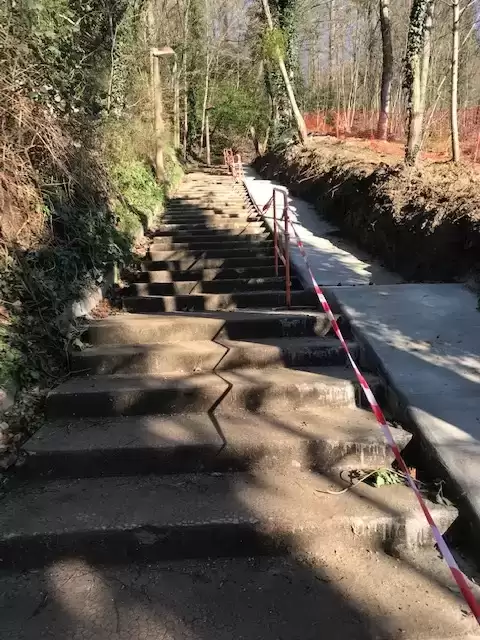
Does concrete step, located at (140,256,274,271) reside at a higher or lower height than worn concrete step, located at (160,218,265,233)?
lower

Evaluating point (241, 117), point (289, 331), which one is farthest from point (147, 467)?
point (241, 117)

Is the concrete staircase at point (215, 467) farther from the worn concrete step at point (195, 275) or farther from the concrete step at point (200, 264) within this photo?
the concrete step at point (200, 264)

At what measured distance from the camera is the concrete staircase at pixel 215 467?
248 cm

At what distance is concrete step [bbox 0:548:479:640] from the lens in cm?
210

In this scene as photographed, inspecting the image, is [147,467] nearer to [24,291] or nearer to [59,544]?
[59,544]

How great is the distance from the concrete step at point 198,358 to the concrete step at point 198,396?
30 cm

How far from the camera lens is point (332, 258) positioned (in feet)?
24.8

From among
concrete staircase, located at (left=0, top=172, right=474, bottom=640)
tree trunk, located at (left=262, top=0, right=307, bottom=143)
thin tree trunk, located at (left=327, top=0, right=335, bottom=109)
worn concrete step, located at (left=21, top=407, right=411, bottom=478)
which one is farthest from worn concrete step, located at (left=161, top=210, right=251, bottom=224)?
thin tree trunk, located at (left=327, top=0, right=335, bottom=109)

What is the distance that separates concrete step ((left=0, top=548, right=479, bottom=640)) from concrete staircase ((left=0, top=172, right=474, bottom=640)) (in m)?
0.01

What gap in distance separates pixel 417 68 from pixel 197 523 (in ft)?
31.8

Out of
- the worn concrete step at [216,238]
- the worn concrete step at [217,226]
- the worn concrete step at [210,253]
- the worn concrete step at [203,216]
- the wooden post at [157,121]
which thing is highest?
the wooden post at [157,121]

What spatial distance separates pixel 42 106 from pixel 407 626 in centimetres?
446

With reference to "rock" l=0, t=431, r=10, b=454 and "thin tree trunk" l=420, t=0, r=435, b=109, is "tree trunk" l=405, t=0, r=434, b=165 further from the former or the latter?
"rock" l=0, t=431, r=10, b=454

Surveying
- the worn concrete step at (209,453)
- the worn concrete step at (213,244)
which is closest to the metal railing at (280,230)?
the worn concrete step at (213,244)
